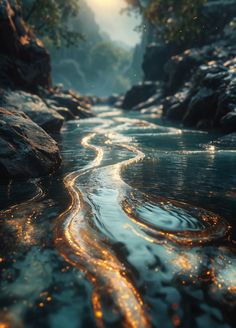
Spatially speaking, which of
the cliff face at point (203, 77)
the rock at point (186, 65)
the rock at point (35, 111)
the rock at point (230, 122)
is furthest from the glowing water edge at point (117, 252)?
the rock at point (186, 65)

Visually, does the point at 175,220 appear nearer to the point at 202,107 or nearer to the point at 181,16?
the point at 202,107

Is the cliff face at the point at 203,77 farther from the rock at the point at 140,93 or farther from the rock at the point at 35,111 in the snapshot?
the rock at the point at 35,111

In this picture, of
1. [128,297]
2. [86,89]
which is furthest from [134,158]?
[86,89]

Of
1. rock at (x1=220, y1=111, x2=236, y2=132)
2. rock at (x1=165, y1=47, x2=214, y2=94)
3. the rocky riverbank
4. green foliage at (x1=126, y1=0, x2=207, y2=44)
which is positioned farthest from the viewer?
green foliage at (x1=126, y1=0, x2=207, y2=44)

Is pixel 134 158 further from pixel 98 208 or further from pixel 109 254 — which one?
pixel 109 254

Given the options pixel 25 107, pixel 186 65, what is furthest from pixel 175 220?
pixel 186 65

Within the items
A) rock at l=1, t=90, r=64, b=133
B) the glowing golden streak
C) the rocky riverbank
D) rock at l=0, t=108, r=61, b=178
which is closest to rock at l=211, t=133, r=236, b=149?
the rocky riverbank

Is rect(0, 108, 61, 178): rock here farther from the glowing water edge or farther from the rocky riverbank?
the glowing water edge
